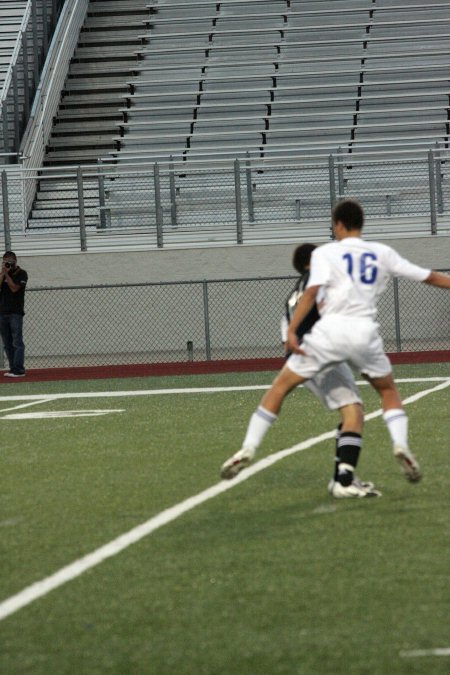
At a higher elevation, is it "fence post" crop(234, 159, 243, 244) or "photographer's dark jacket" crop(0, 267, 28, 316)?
"fence post" crop(234, 159, 243, 244)

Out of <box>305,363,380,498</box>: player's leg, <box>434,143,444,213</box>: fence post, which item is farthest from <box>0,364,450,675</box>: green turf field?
<box>434,143,444,213</box>: fence post

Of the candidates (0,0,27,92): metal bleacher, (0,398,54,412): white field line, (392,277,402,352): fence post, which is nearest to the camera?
(0,398,54,412): white field line

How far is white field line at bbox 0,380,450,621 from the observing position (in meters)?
5.53

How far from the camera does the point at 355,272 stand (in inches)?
285

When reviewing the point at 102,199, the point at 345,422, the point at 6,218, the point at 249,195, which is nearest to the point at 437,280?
the point at 345,422

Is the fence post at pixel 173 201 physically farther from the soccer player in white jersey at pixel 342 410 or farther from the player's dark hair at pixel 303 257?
the soccer player in white jersey at pixel 342 410

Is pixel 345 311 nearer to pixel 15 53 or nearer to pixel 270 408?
pixel 270 408

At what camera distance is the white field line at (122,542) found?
5.53 m

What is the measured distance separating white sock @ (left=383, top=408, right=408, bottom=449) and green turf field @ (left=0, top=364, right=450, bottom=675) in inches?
15.7

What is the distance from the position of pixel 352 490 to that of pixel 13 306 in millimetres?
12771

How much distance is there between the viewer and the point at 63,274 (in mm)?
23172

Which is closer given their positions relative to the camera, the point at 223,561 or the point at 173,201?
the point at 223,561

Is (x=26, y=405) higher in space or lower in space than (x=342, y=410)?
lower

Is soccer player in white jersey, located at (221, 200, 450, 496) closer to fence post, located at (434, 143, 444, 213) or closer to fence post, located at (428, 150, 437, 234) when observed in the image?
fence post, located at (428, 150, 437, 234)
